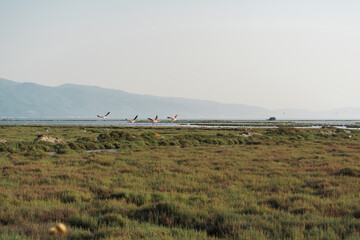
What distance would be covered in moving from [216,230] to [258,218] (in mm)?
1280

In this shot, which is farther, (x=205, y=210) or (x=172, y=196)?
(x=172, y=196)

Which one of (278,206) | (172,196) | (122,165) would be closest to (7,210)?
(172,196)

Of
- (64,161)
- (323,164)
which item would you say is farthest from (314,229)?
(64,161)

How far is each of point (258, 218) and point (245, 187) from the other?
504cm

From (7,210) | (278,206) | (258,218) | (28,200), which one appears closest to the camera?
(258,218)

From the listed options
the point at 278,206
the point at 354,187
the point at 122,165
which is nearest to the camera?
the point at 278,206

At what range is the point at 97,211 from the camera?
928 cm

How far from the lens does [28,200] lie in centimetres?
1062

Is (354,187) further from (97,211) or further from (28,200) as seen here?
(28,200)

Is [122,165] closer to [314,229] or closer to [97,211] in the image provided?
[97,211]

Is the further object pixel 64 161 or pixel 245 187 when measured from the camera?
pixel 64 161

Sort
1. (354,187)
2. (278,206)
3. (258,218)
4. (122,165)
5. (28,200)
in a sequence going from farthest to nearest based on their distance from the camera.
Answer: (122,165) → (354,187) → (28,200) → (278,206) → (258,218)

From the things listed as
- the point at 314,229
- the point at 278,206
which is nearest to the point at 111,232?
the point at 314,229

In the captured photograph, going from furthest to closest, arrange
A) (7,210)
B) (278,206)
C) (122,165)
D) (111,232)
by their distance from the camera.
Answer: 1. (122,165)
2. (278,206)
3. (7,210)
4. (111,232)
